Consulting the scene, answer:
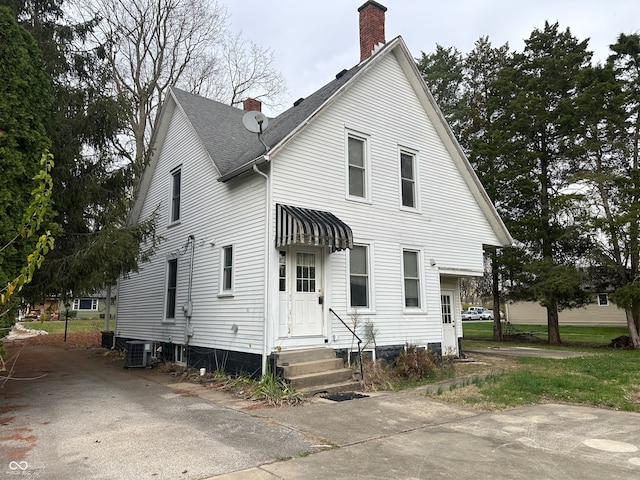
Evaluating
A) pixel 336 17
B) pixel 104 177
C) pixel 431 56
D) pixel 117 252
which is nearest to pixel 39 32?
pixel 104 177

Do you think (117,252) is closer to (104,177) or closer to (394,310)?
(104,177)

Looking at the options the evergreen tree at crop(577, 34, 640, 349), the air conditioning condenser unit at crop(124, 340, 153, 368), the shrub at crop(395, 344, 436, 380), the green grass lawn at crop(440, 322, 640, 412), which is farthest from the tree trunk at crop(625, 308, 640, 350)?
the air conditioning condenser unit at crop(124, 340, 153, 368)

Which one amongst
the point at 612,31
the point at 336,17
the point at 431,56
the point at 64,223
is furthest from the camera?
the point at 431,56

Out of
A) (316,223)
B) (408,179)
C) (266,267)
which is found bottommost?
(266,267)

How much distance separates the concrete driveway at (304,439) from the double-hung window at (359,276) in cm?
275

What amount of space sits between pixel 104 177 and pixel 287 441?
318 inches

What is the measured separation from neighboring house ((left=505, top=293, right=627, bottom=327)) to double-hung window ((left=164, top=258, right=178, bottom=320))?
90.1ft

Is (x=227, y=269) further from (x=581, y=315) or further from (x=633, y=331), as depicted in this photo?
(x=581, y=315)

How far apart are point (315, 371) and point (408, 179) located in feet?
20.5

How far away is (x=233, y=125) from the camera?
13.9 m

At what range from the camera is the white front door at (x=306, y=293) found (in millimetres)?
9445

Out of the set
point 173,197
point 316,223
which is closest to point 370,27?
point 316,223

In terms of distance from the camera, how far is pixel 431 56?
28.7m

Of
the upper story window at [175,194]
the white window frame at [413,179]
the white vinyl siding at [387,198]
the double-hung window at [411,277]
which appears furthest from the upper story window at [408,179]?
the upper story window at [175,194]
